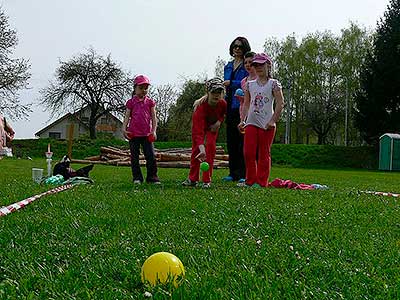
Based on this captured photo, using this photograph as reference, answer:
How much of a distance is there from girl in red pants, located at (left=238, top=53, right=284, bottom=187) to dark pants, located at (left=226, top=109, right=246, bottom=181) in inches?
50.5

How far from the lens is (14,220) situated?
369 cm

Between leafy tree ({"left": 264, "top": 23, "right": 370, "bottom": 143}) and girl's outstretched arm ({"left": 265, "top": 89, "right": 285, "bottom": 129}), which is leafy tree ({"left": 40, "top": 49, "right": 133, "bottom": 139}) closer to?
leafy tree ({"left": 264, "top": 23, "right": 370, "bottom": 143})

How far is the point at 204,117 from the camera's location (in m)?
7.62

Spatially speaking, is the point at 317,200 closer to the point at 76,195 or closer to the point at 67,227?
the point at 76,195

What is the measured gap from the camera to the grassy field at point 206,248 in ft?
6.82

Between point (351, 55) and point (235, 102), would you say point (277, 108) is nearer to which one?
point (235, 102)

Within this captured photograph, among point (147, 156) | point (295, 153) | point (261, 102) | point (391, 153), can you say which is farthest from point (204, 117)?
point (295, 153)

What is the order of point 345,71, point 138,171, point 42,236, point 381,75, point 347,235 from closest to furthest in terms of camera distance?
point 42,236
point 347,235
point 138,171
point 381,75
point 345,71

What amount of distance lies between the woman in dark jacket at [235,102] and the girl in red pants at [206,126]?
2.62 ft

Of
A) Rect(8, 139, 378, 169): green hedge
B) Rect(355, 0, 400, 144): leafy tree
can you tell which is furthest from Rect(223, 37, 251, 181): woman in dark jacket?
Rect(355, 0, 400, 144): leafy tree

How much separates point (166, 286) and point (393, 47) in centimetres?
3484

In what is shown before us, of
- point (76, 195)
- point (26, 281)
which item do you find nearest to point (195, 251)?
point (26, 281)

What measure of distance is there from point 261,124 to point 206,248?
15.0ft

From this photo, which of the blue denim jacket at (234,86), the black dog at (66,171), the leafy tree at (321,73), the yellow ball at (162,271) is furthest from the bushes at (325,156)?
the yellow ball at (162,271)
